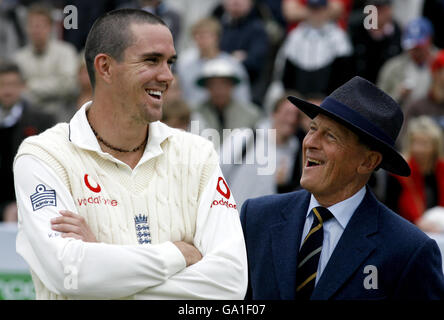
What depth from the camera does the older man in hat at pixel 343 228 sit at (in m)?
4.18

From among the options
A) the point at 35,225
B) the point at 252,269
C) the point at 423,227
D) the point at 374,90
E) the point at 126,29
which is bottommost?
the point at 423,227

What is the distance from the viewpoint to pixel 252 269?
14.9ft

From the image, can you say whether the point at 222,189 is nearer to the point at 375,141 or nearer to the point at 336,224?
the point at 336,224

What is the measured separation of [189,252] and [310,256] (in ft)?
2.11

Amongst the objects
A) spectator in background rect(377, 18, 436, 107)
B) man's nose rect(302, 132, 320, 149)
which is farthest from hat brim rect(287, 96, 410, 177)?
spectator in background rect(377, 18, 436, 107)

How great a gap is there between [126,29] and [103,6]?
7.67 metres

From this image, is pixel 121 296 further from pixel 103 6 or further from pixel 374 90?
pixel 103 6

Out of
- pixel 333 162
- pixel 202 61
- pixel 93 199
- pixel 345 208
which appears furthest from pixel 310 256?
pixel 202 61

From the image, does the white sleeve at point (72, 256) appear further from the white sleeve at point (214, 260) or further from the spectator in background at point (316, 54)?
the spectator in background at point (316, 54)

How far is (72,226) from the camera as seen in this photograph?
3.89 metres

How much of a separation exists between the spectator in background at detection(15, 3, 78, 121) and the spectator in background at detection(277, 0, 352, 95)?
2.58 m

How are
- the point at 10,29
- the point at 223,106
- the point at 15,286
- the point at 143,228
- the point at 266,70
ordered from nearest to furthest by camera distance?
the point at 143,228 < the point at 15,286 < the point at 223,106 < the point at 266,70 < the point at 10,29

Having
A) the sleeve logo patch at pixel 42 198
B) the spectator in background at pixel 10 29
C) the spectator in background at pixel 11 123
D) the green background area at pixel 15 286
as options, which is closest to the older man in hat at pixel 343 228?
the sleeve logo patch at pixel 42 198
